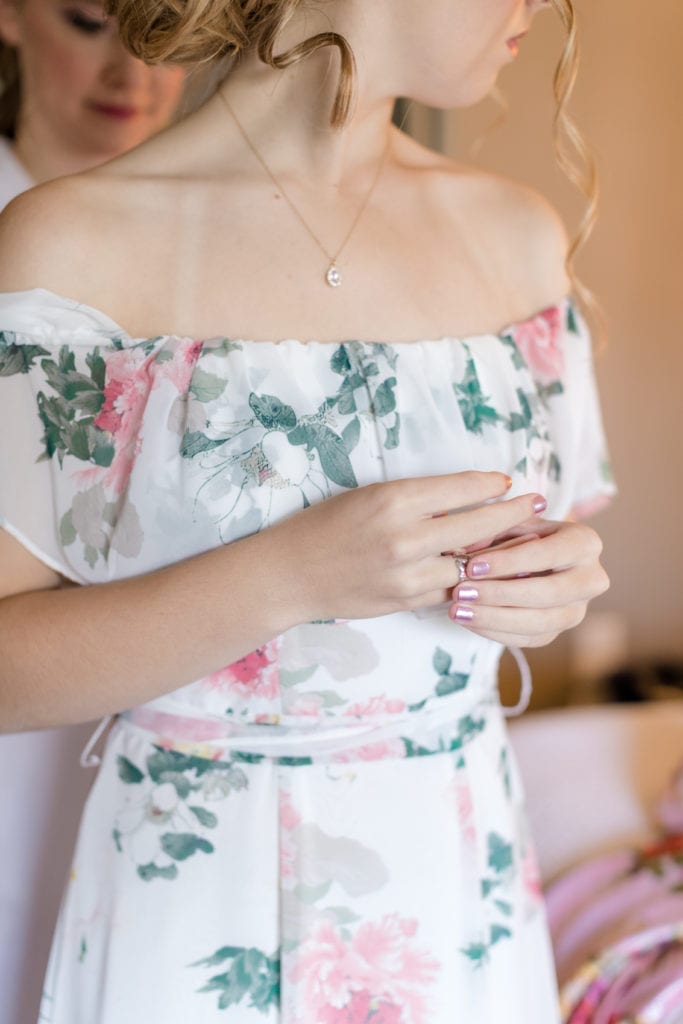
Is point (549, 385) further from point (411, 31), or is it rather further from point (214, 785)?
point (214, 785)

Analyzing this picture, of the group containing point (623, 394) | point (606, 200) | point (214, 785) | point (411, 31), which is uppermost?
point (606, 200)

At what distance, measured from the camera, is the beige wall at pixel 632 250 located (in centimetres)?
264

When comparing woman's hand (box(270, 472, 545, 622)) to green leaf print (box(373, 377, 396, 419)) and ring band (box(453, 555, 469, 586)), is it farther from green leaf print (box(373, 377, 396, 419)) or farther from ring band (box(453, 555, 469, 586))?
green leaf print (box(373, 377, 396, 419))

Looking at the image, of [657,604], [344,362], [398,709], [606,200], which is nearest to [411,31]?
[344,362]

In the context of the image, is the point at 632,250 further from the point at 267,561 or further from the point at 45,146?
Result: the point at 267,561

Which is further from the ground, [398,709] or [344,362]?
[344,362]

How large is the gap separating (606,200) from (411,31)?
196 cm

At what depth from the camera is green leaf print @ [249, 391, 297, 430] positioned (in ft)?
2.84

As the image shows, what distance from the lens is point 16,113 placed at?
137 centimetres

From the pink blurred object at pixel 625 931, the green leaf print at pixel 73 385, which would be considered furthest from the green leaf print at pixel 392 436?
the pink blurred object at pixel 625 931

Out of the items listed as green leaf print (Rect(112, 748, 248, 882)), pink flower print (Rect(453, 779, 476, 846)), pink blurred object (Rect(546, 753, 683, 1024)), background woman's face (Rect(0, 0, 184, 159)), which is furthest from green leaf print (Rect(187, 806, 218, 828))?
background woman's face (Rect(0, 0, 184, 159))

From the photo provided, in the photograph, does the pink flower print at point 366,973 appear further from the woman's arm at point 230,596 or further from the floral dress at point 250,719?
the woman's arm at point 230,596

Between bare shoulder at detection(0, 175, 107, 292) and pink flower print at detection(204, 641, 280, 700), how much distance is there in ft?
1.08

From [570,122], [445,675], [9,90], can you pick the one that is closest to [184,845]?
[445,675]
